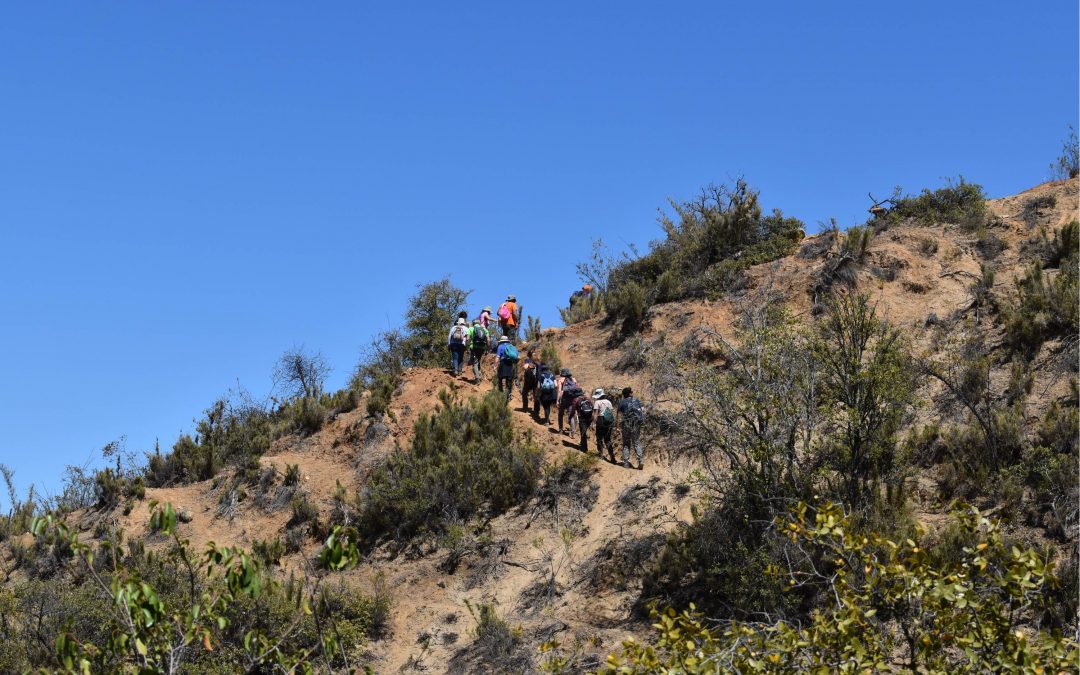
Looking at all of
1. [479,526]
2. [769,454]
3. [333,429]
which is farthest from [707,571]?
[333,429]

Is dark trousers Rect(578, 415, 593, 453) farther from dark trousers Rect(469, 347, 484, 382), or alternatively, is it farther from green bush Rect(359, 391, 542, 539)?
dark trousers Rect(469, 347, 484, 382)

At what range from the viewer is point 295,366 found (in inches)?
1112

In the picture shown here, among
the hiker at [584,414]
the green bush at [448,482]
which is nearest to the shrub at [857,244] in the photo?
the hiker at [584,414]

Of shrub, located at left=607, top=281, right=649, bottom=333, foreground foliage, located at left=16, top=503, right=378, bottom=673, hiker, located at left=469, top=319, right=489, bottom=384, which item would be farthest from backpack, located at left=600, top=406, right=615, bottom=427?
shrub, located at left=607, top=281, right=649, bottom=333

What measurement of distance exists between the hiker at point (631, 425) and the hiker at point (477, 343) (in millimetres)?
4427

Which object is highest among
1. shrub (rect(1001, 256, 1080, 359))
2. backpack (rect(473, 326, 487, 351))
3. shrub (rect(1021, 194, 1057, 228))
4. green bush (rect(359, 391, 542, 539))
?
shrub (rect(1021, 194, 1057, 228))

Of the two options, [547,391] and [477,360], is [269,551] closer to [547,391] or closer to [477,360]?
[547,391]

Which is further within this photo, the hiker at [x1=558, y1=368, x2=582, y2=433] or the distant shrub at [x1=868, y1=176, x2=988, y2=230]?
the distant shrub at [x1=868, y1=176, x2=988, y2=230]

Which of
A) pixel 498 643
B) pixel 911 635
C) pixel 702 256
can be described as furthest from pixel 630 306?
pixel 911 635

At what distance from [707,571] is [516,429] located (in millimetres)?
6900

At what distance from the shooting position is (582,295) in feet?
104

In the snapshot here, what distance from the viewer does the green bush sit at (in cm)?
2041

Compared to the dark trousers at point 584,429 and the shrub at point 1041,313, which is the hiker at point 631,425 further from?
the shrub at point 1041,313

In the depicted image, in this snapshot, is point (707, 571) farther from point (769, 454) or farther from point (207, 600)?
point (207, 600)
